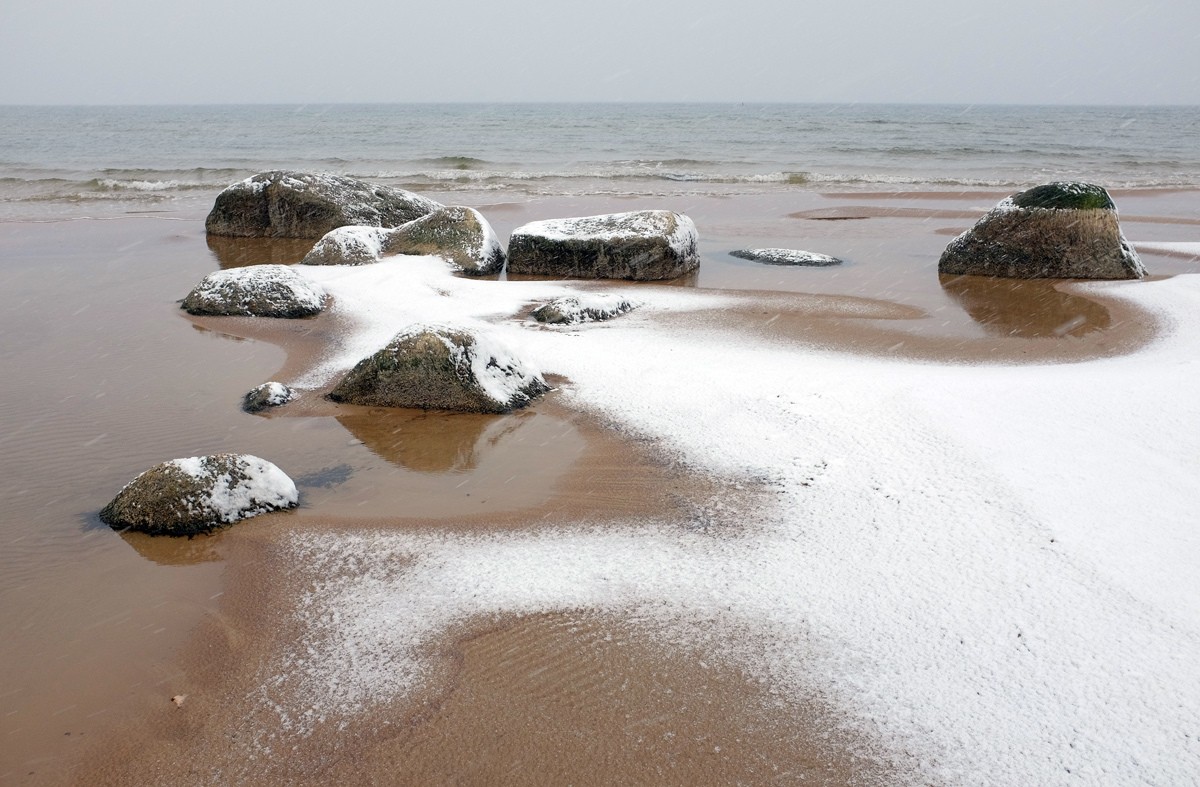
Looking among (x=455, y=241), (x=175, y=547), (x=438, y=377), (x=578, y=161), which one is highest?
(x=578, y=161)

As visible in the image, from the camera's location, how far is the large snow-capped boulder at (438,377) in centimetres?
634

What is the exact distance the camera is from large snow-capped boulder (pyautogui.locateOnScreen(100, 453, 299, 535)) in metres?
4.53

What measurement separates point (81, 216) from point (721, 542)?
59.9 feet

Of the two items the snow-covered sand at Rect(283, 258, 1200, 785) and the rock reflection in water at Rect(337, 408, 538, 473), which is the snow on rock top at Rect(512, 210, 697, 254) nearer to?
the snow-covered sand at Rect(283, 258, 1200, 785)

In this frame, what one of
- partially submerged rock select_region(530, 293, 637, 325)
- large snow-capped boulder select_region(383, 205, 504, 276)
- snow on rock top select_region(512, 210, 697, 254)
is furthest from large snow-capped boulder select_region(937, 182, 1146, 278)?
large snow-capped boulder select_region(383, 205, 504, 276)

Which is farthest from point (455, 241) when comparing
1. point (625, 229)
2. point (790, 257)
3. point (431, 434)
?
point (431, 434)

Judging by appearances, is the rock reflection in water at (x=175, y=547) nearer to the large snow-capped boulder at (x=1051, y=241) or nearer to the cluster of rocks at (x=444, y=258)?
the cluster of rocks at (x=444, y=258)

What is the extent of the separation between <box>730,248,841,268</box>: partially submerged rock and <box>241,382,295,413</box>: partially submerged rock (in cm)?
755

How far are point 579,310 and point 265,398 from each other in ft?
11.0

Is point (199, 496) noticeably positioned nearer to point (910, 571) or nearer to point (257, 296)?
point (910, 571)

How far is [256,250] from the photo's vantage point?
13.6 metres

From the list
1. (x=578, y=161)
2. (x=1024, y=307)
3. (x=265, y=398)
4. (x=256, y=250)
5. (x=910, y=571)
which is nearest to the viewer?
(x=910, y=571)

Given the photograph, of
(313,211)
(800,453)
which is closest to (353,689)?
(800,453)

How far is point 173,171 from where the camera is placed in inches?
1113
